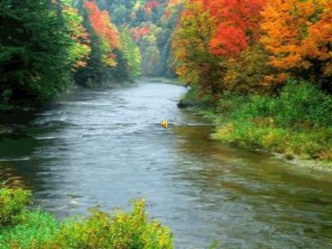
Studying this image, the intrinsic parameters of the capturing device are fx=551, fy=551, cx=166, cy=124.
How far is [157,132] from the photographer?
119ft

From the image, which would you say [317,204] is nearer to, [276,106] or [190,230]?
[190,230]

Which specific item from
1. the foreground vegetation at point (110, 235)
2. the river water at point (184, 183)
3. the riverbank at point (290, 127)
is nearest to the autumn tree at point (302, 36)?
the riverbank at point (290, 127)

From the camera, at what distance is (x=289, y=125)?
30453 mm

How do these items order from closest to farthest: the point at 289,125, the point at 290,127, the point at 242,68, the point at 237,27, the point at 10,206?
the point at 10,206, the point at 290,127, the point at 289,125, the point at 242,68, the point at 237,27

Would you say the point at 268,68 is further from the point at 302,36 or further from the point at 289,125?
the point at 289,125

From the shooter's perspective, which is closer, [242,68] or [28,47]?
[28,47]

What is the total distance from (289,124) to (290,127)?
1.25 feet

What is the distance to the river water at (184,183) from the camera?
14.8m

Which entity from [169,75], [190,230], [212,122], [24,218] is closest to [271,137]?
[212,122]

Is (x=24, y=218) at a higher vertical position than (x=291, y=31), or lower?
lower

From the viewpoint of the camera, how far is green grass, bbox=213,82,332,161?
27.1 m

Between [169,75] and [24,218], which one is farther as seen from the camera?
[169,75]

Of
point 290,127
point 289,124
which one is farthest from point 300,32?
point 290,127

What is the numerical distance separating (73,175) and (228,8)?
23245 millimetres
